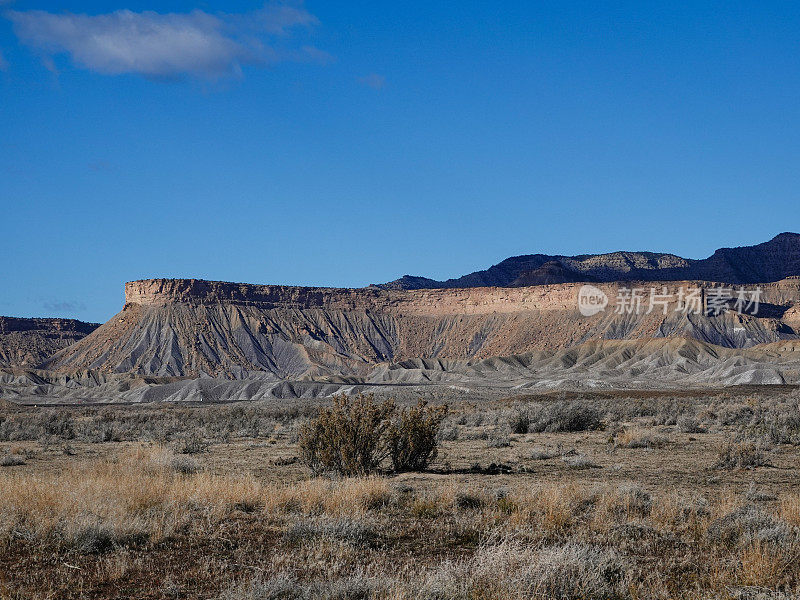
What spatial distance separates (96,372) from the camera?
365 feet

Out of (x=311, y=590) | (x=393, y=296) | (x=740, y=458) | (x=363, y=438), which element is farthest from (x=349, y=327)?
(x=311, y=590)

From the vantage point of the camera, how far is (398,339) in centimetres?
14700

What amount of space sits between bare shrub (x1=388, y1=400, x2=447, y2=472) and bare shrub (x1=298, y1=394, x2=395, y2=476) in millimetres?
499

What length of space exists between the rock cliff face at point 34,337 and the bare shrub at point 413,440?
134 metres

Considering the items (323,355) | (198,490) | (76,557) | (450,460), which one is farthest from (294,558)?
(323,355)

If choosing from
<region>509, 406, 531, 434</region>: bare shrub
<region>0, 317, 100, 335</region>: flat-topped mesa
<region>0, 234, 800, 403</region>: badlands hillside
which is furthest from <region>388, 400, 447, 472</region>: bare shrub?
<region>0, 317, 100, 335</region>: flat-topped mesa

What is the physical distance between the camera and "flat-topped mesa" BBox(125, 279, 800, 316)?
136625mm

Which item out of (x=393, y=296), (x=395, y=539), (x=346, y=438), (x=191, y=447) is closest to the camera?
(x=395, y=539)

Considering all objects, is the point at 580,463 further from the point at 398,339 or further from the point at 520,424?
the point at 398,339

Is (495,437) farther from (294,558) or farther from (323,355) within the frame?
(323,355)

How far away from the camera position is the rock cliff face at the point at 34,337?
140 m

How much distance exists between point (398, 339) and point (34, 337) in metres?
67.5

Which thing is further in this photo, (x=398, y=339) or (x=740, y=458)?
(x=398, y=339)

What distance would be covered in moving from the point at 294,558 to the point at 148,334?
125022 mm
